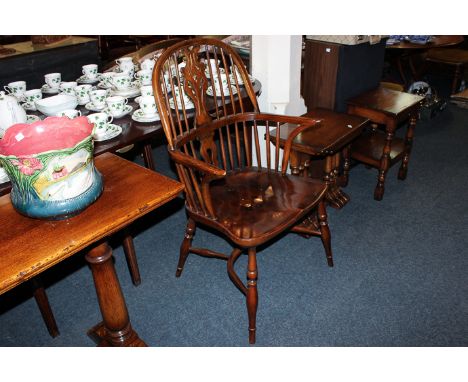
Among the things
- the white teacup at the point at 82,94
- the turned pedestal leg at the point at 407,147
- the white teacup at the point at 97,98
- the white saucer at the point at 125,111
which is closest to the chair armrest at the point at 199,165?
the white saucer at the point at 125,111

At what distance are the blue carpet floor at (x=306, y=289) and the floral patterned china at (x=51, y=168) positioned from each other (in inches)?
37.9

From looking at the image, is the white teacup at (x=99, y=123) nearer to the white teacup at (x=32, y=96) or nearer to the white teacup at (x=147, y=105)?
the white teacup at (x=147, y=105)

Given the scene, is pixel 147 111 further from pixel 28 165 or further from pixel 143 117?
pixel 28 165

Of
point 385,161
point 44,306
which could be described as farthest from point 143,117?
point 385,161

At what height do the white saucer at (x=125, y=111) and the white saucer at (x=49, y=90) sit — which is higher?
the white saucer at (x=49, y=90)

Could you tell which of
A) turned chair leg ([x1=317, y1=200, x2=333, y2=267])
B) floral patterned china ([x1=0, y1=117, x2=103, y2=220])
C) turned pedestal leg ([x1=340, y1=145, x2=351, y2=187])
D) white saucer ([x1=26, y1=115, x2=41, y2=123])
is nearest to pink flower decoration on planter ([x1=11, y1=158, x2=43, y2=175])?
floral patterned china ([x1=0, y1=117, x2=103, y2=220])

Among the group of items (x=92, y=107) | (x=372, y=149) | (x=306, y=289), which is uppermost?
(x=92, y=107)

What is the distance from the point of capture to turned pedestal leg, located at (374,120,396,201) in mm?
2475

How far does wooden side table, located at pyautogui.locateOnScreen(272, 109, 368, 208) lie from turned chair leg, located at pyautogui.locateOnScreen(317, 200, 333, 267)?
0.98ft

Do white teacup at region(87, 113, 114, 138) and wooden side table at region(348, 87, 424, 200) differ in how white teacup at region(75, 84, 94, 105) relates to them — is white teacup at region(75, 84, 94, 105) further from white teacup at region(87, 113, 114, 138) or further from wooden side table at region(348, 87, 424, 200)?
wooden side table at region(348, 87, 424, 200)

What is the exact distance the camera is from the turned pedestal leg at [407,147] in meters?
2.66

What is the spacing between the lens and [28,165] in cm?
95

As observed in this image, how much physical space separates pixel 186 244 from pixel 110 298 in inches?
24.0

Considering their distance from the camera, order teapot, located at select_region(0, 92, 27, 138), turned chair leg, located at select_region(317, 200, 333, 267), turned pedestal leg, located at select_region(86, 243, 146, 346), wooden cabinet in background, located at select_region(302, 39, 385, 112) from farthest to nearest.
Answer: wooden cabinet in background, located at select_region(302, 39, 385, 112), turned chair leg, located at select_region(317, 200, 333, 267), teapot, located at select_region(0, 92, 27, 138), turned pedestal leg, located at select_region(86, 243, 146, 346)
